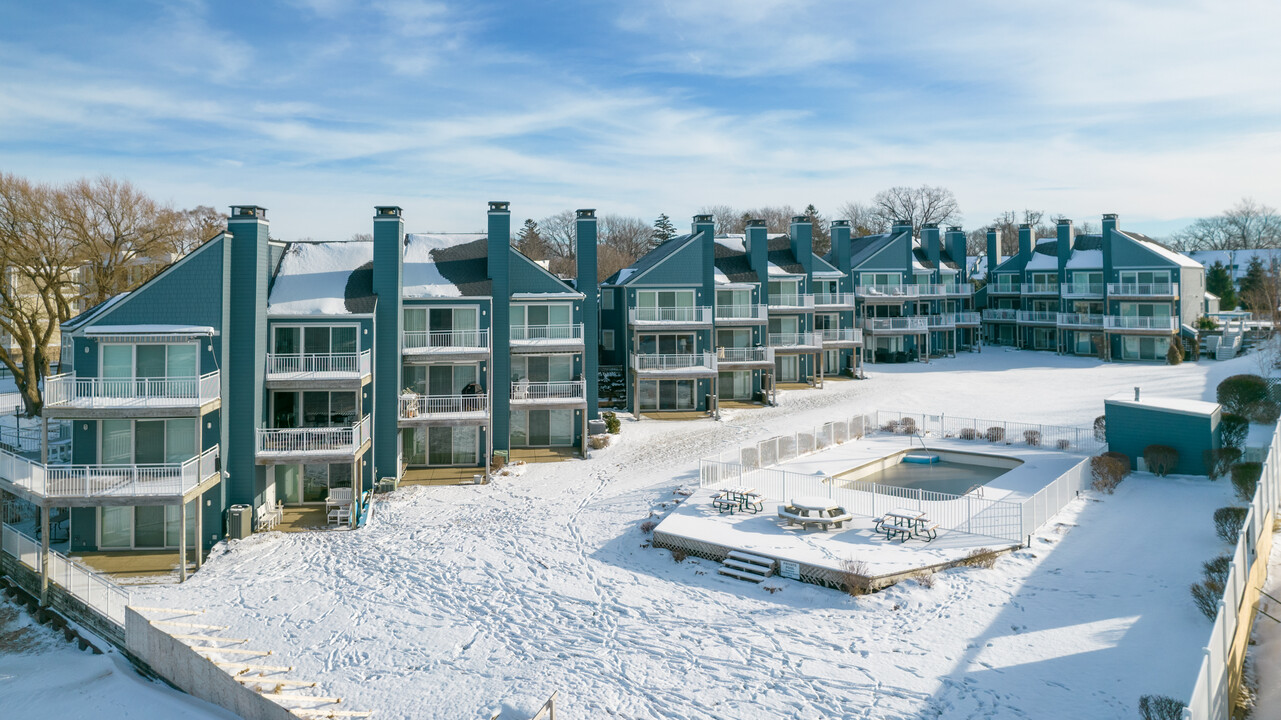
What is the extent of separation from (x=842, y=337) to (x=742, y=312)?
947 cm

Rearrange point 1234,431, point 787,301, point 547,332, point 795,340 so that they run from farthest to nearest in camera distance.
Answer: point 787,301
point 795,340
point 547,332
point 1234,431

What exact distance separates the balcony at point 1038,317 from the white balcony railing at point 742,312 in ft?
91.0

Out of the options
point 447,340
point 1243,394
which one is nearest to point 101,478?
point 447,340

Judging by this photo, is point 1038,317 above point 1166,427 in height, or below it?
above

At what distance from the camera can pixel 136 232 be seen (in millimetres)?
36875

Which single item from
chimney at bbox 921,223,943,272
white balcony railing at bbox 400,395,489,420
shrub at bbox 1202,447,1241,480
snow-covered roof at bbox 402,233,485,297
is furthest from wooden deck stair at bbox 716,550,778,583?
chimney at bbox 921,223,943,272

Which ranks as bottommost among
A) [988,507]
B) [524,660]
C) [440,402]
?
[524,660]

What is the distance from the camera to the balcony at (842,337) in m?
47.7

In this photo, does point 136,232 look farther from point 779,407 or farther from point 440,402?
point 779,407

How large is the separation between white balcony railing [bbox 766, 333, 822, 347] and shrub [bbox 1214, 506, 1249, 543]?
85.2 ft

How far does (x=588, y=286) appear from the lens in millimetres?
32125

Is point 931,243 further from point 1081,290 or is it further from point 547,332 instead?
point 547,332

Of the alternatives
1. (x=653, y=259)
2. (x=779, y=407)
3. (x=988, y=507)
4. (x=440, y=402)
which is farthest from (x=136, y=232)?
(x=988, y=507)

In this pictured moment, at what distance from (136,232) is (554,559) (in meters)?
28.8
